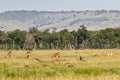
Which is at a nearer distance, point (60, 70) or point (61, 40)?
point (60, 70)

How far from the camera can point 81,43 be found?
13250 centimetres

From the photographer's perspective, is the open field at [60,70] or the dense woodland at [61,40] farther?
the dense woodland at [61,40]

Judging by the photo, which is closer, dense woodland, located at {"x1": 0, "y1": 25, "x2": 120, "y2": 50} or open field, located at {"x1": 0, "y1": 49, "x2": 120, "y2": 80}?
open field, located at {"x1": 0, "y1": 49, "x2": 120, "y2": 80}

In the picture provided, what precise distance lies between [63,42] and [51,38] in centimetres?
462

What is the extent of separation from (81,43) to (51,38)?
11.7m

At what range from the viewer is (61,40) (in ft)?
429

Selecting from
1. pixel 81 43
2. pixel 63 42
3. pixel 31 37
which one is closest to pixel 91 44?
pixel 81 43

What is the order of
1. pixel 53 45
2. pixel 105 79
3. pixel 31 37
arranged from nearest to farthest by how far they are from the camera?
pixel 105 79 → pixel 31 37 → pixel 53 45

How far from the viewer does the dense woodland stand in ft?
401

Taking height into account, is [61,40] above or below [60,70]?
above

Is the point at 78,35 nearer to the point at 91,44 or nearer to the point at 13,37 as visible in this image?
the point at 91,44

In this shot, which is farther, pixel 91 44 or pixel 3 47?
pixel 91 44

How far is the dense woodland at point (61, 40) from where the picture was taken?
4815 inches

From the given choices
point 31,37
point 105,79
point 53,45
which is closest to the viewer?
point 105,79
